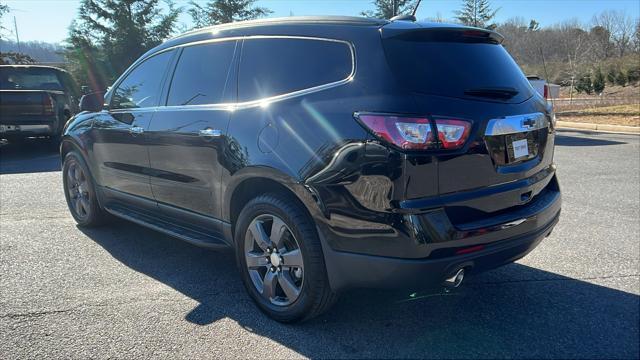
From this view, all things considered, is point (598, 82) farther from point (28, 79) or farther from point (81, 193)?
point (81, 193)

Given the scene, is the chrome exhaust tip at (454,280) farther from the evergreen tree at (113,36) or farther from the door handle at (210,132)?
the evergreen tree at (113,36)

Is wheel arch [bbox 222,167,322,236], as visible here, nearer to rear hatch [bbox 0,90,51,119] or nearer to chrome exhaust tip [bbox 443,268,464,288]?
chrome exhaust tip [bbox 443,268,464,288]

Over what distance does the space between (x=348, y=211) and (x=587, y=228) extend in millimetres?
3260

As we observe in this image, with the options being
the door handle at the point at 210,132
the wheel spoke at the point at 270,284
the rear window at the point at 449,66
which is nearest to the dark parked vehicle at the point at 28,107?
the door handle at the point at 210,132

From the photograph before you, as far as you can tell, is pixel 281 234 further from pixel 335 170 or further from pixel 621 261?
pixel 621 261

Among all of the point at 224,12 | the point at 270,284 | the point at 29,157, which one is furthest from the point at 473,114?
the point at 224,12

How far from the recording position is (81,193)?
17.3 feet

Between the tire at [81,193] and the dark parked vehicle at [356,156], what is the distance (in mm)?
1696

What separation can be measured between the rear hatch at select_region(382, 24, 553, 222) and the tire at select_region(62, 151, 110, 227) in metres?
3.65

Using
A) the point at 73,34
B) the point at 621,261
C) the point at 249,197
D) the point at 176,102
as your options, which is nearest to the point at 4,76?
the point at 176,102

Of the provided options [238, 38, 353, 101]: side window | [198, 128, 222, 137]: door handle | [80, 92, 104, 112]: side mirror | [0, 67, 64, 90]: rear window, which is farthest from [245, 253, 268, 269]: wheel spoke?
[0, 67, 64, 90]: rear window

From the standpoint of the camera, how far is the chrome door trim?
8.83 feet

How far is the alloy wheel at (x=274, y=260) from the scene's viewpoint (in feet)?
9.93

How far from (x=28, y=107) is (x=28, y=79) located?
2100mm
